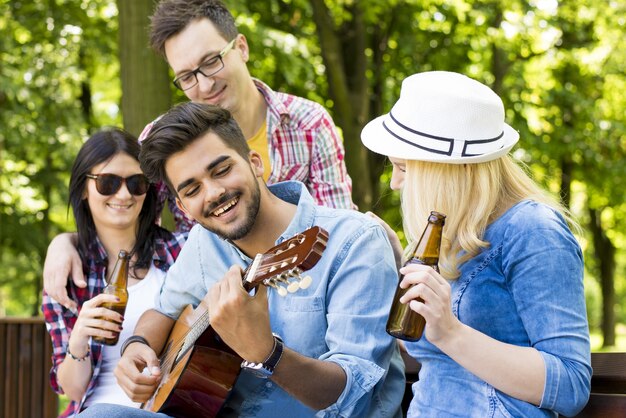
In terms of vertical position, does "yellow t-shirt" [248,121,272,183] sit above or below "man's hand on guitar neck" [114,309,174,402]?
above

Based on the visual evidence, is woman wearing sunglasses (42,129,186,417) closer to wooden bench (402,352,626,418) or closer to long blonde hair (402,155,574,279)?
long blonde hair (402,155,574,279)

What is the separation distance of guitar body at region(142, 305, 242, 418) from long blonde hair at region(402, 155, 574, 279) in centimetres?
88

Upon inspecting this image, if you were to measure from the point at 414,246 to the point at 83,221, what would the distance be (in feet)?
7.65

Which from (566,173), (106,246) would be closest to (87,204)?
(106,246)

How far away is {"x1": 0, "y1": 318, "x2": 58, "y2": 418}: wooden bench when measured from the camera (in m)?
7.36

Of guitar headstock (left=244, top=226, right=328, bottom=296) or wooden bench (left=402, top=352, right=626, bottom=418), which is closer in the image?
guitar headstock (left=244, top=226, right=328, bottom=296)

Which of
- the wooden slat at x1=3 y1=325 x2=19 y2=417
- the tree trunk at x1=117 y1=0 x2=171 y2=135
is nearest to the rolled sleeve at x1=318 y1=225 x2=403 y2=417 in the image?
the tree trunk at x1=117 y1=0 x2=171 y2=135

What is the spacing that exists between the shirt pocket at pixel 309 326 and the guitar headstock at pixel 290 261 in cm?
48

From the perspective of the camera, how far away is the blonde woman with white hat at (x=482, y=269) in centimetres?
253

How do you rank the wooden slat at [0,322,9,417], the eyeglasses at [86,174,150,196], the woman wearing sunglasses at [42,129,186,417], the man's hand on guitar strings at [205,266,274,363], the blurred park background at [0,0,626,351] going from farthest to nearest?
the blurred park background at [0,0,626,351] → the wooden slat at [0,322,9,417] → the eyeglasses at [86,174,150,196] → the woman wearing sunglasses at [42,129,186,417] → the man's hand on guitar strings at [205,266,274,363]

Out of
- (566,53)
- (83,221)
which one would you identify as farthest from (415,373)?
(566,53)

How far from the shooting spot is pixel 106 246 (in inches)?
185

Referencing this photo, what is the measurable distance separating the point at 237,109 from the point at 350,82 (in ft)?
24.8

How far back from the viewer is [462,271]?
2783 millimetres
